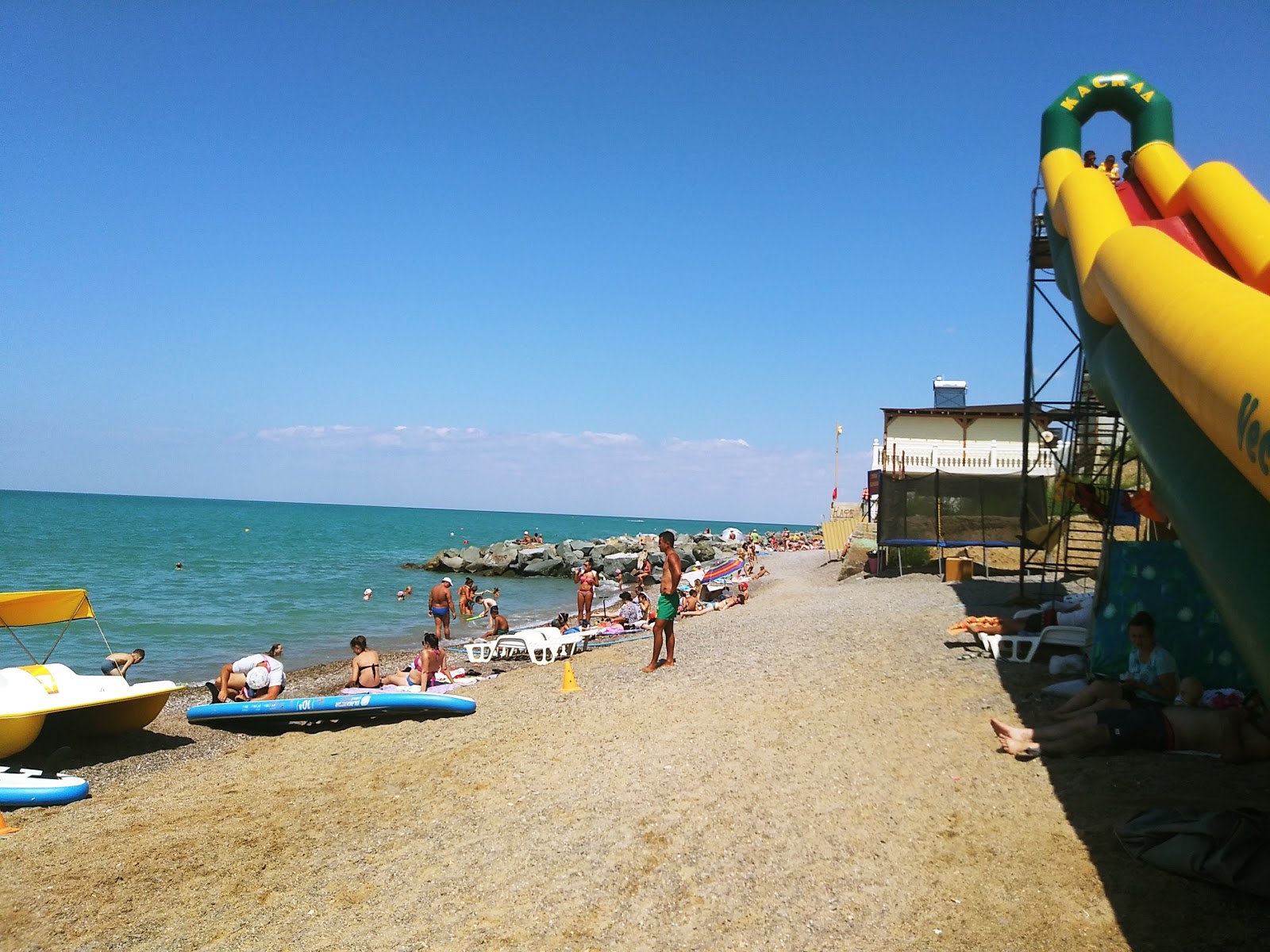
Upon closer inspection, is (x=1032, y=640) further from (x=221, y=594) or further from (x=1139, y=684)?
(x=221, y=594)

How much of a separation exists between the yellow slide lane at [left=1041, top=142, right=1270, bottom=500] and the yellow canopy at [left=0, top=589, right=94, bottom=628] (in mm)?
12132

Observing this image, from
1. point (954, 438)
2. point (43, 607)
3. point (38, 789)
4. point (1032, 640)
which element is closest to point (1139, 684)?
point (1032, 640)

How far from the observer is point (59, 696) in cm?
1019

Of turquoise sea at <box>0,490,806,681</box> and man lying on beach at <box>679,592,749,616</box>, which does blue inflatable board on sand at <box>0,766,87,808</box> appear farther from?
man lying on beach at <box>679,592,749,616</box>

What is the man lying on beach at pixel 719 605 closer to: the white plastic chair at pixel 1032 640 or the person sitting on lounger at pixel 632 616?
the person sitting on lounger at pixel 632 616

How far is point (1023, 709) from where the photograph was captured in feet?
25.0

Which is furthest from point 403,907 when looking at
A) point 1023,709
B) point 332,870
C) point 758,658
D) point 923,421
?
point 923,421

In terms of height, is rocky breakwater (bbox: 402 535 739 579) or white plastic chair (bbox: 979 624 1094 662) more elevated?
white plastic chair (bbox: 979 624 1094 662)

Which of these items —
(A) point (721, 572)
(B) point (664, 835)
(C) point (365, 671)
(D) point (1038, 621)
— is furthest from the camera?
(A) point (721, 572)

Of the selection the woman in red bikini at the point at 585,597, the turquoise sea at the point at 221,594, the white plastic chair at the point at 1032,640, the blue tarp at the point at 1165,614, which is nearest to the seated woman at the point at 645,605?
the woman in red bikini at the point at 585,597

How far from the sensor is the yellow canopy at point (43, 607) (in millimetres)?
11148

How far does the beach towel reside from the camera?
4.16m

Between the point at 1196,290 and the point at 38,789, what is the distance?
10.6m

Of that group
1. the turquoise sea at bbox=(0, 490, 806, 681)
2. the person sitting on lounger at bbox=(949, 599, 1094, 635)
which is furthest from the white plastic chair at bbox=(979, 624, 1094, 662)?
the turquoise sea at bbox=(0, 490, 806, 681)
